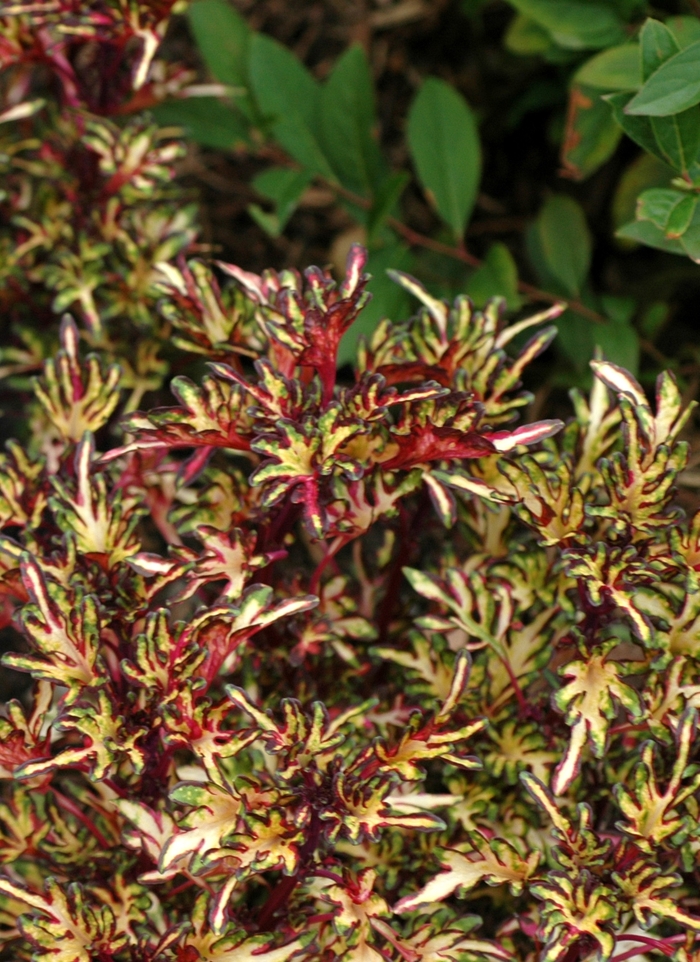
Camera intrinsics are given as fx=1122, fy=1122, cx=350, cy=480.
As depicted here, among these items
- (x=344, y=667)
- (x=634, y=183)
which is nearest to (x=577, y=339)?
(x=634, y=183)

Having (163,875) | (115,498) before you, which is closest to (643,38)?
(115,498)

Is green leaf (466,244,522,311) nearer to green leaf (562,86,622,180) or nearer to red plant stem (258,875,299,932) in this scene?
green leaf (562,86,622,180)

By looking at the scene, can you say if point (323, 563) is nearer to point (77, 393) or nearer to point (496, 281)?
point (77, 393)

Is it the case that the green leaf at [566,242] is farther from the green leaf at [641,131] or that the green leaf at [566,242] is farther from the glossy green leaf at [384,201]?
the green leaf at [641,131]

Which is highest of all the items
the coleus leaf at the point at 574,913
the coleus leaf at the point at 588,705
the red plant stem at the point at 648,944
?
the coleus leaf at the point at 588,705

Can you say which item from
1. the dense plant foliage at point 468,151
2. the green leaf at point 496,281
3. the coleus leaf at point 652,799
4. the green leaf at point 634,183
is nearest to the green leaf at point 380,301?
the dense plant foliage at point 468,151
